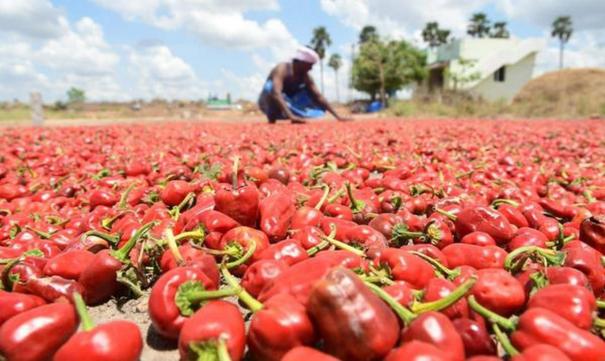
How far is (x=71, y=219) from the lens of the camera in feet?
10.4

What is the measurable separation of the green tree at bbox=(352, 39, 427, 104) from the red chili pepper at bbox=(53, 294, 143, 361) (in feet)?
160

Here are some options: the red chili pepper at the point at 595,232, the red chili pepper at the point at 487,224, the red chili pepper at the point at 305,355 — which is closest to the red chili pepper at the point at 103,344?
the red chili pepper at the point at 305,355

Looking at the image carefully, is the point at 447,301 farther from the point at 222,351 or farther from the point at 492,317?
the point at 222,351

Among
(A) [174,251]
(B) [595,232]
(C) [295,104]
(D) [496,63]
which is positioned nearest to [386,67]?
(D) [496,63]

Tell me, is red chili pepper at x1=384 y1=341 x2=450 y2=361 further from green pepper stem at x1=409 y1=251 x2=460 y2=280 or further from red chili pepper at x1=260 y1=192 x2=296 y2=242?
red chili pepper at x1=260 y1=192 x2=296 y2=242

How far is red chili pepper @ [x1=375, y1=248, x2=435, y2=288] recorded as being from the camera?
1.82 metres

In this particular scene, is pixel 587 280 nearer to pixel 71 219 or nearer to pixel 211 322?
pixel 211 322

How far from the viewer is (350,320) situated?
1.33 metres

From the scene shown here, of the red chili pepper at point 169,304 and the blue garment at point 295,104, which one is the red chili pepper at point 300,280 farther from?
the blue garment at point 295,104

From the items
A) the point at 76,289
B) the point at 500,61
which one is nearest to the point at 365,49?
the point at 500,61

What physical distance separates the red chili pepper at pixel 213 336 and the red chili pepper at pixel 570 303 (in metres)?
1.07

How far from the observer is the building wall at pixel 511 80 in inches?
1752

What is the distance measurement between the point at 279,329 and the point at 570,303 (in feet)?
3.27

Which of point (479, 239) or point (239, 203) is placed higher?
point (239, 203)
